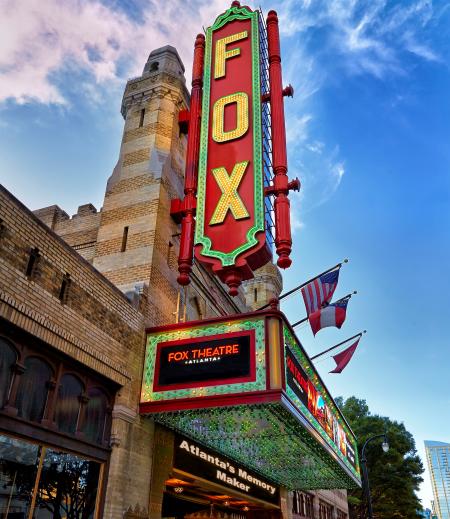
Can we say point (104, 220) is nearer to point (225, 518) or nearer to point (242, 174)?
point (242, 174)

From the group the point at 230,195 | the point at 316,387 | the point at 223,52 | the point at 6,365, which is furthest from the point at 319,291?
the point at 6,365

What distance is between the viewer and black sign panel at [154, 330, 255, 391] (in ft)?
36.9

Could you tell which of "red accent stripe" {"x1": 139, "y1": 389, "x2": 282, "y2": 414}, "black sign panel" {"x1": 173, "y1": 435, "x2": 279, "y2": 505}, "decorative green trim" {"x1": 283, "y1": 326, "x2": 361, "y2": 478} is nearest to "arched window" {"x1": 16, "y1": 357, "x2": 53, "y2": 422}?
"red accent stripe" {"x1": 139, "y1": 389, "x2": 282, "y2": 414}

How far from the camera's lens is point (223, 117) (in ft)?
53.5

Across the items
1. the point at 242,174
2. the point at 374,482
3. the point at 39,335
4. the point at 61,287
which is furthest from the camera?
the point at 374,482

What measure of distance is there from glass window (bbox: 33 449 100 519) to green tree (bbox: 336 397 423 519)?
41.5 meters

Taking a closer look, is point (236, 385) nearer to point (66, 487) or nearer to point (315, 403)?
point (66, 487)

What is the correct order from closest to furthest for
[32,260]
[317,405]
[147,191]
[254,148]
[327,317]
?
[32,260] → [317,405] → [254,148] → [147,191] → [327,317]

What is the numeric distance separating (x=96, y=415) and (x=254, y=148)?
8821 mm

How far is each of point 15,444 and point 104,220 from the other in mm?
9046

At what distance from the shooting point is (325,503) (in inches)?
1288

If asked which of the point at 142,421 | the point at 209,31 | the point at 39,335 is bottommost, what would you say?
the point at 142,421

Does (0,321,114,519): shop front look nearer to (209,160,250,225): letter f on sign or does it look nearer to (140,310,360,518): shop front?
(140,310,360,518): shop front

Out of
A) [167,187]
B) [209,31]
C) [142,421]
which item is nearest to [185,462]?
[142,421]
